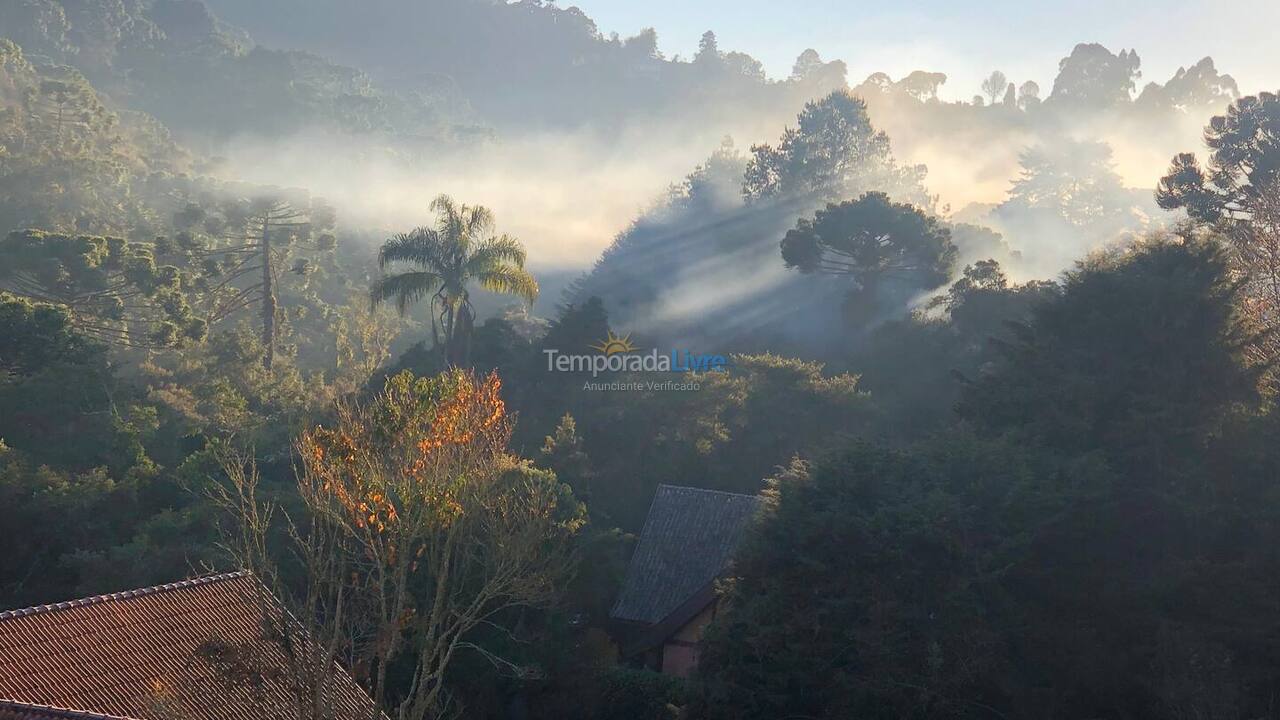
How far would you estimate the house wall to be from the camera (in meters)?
19.1

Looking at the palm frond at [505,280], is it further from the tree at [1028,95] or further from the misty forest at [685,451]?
the tree at [1028,95]

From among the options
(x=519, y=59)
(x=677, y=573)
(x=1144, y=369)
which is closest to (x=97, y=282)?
(x=677, y=573)

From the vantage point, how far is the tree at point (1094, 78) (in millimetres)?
89938

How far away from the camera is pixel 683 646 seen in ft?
63.2

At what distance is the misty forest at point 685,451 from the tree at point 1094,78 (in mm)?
48074

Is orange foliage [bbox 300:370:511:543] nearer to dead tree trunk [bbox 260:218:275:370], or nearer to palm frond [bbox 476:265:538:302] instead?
palm frond [bbox 476:265:538:302]

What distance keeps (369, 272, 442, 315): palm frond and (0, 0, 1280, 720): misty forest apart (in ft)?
0.31

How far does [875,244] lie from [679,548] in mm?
15303

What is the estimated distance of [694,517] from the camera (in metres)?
21.4

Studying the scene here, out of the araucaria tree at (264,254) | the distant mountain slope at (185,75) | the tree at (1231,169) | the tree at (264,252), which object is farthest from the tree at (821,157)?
the distant mountain slope at (185,75)

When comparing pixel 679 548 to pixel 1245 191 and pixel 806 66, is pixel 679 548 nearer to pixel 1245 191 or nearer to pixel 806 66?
pixel 1245 191

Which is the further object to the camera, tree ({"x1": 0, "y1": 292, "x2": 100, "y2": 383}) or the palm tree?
tree ({"x1": 0, "y1": 292, "x2": 100, "y2": 383})

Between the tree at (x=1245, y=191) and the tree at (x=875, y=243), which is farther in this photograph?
the tree at (x=875, y=243)

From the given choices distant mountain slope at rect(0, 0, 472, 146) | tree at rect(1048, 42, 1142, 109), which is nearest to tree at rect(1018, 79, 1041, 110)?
tree at rect(1048, 42, 1142, 109)
